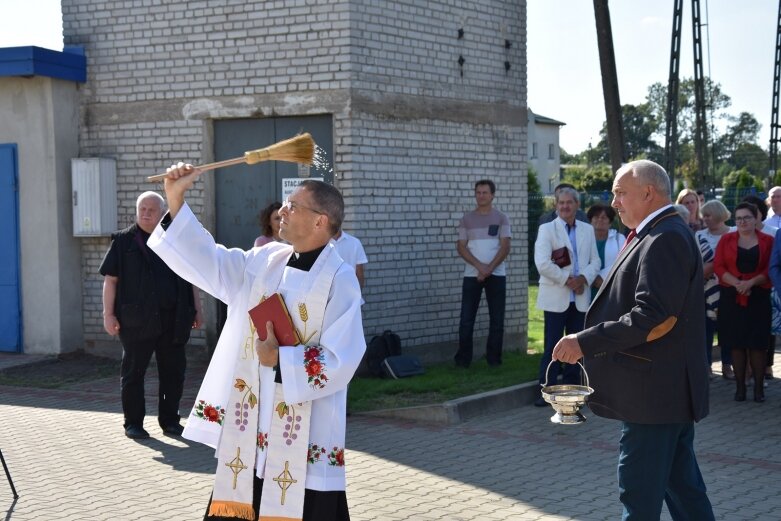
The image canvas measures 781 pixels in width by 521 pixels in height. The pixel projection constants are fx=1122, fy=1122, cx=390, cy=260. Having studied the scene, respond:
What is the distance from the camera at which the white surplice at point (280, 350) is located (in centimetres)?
477

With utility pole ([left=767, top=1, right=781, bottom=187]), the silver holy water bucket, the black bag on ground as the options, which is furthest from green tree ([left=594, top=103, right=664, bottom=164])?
the silver holy water bucket

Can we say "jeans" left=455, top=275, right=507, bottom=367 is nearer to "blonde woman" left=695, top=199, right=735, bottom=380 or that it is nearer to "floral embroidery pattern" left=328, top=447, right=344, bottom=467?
"blonde woman" left=695, top=199, right=735, bottom=380

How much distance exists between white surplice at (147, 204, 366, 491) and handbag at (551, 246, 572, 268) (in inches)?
219

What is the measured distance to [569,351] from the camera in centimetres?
514

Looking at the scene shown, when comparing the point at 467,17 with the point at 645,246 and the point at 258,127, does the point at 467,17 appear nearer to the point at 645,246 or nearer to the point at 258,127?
the point at 258,127

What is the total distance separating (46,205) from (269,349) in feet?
29.6

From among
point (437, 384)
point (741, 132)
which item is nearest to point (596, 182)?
point (437, 384)

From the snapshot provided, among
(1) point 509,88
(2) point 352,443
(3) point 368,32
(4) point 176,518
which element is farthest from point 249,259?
(1) point 509,88

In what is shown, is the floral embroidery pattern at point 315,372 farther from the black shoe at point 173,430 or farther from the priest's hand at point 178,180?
the black shoe at point 173,430

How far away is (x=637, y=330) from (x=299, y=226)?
1.57 meters

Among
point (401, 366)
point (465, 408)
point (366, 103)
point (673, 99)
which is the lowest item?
point (465, 408)

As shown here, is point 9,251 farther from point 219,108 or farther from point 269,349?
point 269,349

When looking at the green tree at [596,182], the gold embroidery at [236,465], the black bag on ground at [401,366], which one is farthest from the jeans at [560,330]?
the green tree at [596,182]

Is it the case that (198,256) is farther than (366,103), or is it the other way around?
(366,103)
